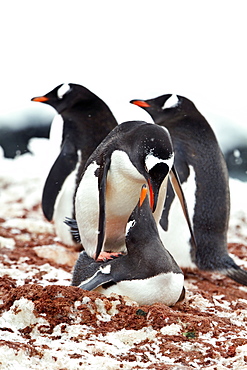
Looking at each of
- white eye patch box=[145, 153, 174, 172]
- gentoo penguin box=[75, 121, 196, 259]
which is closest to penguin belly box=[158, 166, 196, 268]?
gentoo penguin box=[75, 121, 196, 259]

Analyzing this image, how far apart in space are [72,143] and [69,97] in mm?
441

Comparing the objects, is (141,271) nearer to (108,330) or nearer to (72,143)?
(108,330)

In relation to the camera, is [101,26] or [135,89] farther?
[101,26]

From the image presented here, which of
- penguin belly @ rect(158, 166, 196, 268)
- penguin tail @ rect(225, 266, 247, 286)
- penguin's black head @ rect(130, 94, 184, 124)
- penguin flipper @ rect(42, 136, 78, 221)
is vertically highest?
penguin's black head @ rect(130, 94, 184, 124)

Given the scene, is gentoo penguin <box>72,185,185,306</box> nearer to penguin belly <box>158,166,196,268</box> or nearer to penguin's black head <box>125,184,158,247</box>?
penguin's black head <box>125,184,158,247</box>

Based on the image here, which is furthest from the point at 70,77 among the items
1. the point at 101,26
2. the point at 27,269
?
the point at 27,269

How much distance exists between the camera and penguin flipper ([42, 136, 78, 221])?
19.1 ft

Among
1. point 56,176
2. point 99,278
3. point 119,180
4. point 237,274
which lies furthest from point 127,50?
point 99,278

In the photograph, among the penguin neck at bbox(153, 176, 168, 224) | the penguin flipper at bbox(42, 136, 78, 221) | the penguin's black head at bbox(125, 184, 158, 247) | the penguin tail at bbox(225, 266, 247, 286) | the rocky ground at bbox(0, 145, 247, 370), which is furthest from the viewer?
the penguin flipper at bbox(42, 136, 78, 221)

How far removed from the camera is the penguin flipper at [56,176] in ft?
19.1

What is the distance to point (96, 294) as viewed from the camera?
3082 mm

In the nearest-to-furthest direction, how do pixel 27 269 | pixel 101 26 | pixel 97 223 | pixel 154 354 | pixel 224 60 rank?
pixel 154 354
pixel 97 223
pixel 27 269
pixel 224 60
pixel 101 26

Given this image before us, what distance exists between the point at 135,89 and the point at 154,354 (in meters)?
12.3

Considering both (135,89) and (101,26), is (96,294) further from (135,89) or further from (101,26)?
(101,26)
